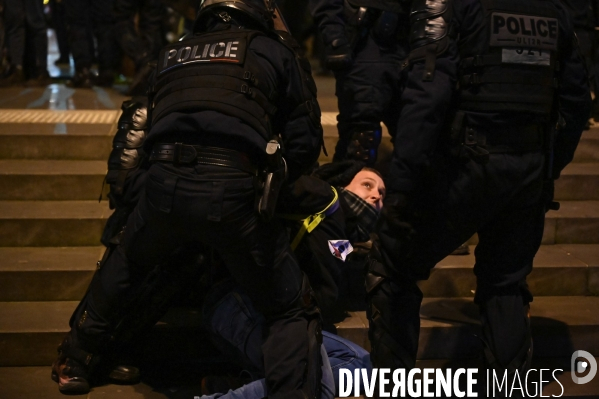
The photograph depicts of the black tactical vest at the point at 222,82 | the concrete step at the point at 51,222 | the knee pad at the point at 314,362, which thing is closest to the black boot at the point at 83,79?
the concrete step at the point at 51,222

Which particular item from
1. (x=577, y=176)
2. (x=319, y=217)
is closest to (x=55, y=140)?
(x=319, y=217)

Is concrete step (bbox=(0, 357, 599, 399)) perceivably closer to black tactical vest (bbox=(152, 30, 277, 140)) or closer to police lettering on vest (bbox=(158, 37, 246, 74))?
black tactical vest (bbox=(152, 30, 277, 140))

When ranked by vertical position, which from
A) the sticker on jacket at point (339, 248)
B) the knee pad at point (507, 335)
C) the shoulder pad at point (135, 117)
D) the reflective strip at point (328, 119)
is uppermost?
the shoulder pad at point (135, 117)

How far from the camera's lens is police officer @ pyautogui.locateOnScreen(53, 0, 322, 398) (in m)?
3.15

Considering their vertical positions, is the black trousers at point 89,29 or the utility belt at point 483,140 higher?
the utility belt at point 483,140

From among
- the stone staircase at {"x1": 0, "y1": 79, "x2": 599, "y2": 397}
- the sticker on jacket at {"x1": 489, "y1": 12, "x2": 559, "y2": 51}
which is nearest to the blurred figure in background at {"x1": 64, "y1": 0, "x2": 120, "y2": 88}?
the stone staircase at {"x1": 0, "y1": 79, "x2": 599, "y2": 397}

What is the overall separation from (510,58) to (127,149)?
1858 millimetres

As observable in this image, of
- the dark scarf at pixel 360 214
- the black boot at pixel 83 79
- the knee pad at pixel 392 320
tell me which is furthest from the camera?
the black boot at pixel 83 79

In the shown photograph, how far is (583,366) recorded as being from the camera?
427cm

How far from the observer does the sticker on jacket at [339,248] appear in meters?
3.90

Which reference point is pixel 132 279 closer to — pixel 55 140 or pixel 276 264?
pixel 276 264

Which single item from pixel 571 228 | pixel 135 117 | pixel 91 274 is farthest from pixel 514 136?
pixel 91 274

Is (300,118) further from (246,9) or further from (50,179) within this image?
(50,179)

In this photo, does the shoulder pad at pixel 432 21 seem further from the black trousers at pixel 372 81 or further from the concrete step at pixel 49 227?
the concrete step at pixel 49 227
